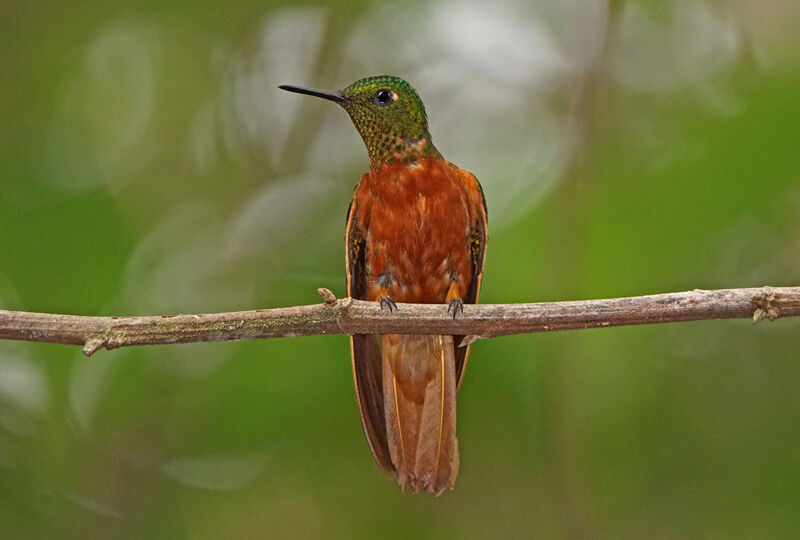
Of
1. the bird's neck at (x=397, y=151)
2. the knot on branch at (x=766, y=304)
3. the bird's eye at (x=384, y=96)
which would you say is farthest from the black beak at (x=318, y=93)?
the knot on branch at (x=766, y=304)

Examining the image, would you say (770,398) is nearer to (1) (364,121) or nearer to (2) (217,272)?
(1) (364,121)

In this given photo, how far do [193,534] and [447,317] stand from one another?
5.40ft

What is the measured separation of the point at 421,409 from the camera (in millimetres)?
3971

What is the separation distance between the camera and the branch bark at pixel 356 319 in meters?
2.76

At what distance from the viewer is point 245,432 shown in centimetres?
376

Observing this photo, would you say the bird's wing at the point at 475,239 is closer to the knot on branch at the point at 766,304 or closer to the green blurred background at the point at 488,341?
the green blurred background at the point at 488,341

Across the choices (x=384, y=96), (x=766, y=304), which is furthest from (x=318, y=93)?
(x=766, y=304)

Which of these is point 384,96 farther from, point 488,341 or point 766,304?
point 766,304

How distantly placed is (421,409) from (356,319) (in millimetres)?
1084

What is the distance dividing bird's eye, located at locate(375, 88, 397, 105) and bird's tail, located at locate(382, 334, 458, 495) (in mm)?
1118

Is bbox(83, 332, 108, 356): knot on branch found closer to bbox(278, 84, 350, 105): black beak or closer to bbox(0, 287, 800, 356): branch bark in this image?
bbox(0, 287, 800, 356): branch bark

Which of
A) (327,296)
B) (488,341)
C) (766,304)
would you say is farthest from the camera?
(488,341)

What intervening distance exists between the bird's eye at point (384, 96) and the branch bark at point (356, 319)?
142 cm

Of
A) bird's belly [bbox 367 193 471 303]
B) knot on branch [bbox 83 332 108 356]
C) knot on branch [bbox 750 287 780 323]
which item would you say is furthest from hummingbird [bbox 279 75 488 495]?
knot on branch [bbox 750 287 780 323]
